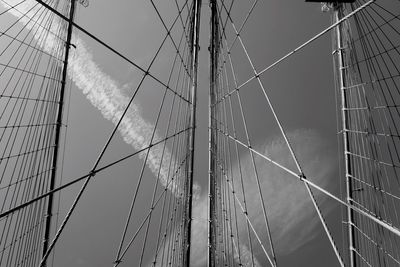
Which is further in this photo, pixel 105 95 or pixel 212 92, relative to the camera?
pixel 105 95

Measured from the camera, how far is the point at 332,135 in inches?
834

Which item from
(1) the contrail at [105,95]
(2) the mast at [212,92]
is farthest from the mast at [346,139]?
(1) the contrail at [105,95]

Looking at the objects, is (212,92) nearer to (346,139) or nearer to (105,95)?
(346,139)

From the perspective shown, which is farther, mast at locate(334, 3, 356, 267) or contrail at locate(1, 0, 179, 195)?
contrail at locate(1, 0, 179, 195)

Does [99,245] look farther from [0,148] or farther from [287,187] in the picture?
[287,187]

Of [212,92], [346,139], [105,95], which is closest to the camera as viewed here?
[212,92]

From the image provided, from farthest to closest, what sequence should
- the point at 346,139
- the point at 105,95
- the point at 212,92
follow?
1. the point at 105,95
2. the point at 346,139
3. the point at 212,92

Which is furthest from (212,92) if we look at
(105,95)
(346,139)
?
(105,95)

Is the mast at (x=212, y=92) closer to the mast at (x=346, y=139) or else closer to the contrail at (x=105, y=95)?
the mast at (x=346, y=139)

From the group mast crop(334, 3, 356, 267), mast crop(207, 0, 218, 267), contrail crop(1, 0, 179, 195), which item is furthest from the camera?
contrail crop(1, 0, 179, 195)

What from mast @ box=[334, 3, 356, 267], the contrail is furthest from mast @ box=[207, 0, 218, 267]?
the contrail

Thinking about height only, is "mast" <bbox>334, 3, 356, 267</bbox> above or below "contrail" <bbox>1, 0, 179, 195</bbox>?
below

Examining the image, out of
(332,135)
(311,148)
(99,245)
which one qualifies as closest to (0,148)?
(99,245)

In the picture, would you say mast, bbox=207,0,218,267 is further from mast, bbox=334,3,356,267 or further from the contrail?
the contrail
